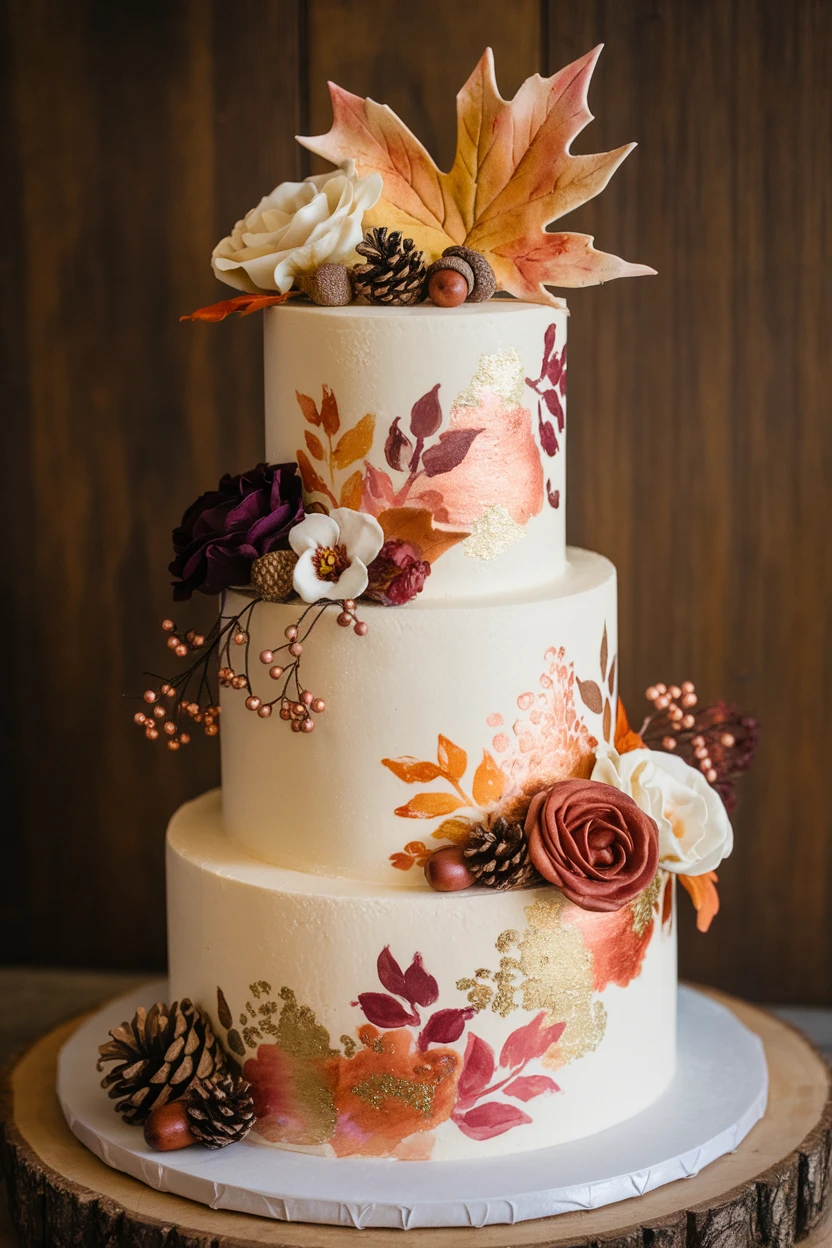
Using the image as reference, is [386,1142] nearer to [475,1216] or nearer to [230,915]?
[475,1216]

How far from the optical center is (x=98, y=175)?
2.08 meters

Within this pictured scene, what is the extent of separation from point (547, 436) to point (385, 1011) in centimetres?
59

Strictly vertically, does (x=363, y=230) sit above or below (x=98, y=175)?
below

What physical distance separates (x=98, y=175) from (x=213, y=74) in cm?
22

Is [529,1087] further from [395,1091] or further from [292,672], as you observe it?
[292,672]

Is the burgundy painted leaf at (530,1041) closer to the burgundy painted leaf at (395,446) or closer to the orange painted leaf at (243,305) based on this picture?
the burgundy painted leaf at (395,446)

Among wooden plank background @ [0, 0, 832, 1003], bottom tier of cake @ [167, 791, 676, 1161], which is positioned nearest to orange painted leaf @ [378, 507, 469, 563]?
bottom tier of cake @ [167, 791, 676, 1161]

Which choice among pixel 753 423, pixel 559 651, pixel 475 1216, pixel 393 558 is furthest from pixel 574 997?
pixel 753 423

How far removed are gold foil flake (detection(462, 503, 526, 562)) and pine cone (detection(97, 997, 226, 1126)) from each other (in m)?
0.55

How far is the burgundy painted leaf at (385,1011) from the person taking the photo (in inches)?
54.3

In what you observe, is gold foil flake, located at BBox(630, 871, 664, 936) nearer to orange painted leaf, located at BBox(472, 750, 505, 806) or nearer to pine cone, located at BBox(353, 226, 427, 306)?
orange painted leaf, located at BBox(472, 750, 505, 806)

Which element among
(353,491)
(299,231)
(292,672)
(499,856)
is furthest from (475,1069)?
(299,231)

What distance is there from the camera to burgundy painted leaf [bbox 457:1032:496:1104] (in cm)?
139

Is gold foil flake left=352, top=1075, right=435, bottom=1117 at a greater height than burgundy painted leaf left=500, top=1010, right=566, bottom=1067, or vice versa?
burgundy painted leaf left=500, top=1010, right=566, bottom=1067
